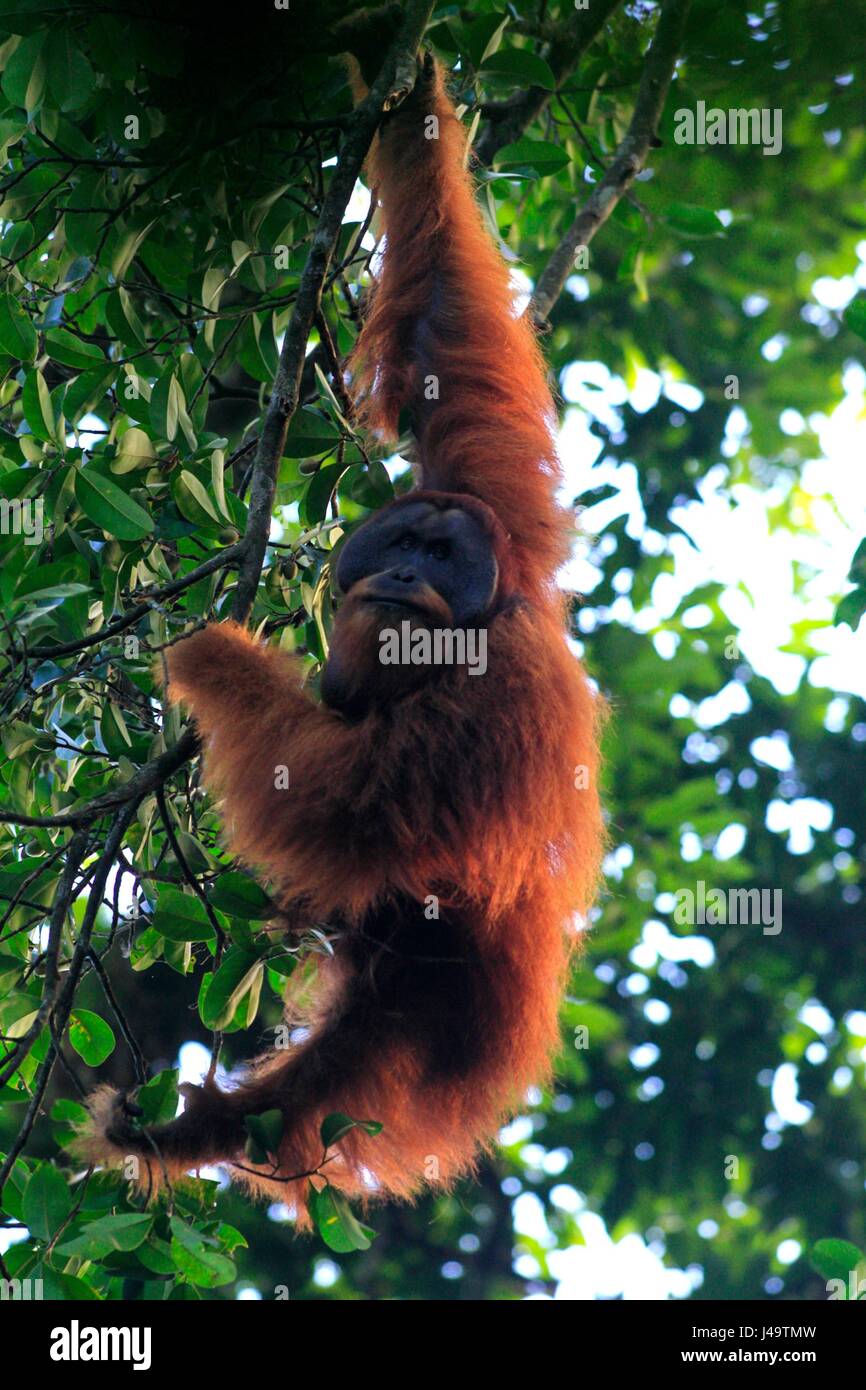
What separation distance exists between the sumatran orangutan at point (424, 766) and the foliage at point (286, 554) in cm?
15

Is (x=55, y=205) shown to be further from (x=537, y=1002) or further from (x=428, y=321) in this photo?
(x=537, y=1002)

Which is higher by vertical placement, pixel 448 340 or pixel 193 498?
pixel 448 340

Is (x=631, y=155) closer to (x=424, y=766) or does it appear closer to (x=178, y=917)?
(x=424, y=766)

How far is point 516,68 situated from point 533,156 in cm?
38

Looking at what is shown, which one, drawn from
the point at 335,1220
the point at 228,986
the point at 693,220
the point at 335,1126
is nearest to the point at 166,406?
the point at 228,986

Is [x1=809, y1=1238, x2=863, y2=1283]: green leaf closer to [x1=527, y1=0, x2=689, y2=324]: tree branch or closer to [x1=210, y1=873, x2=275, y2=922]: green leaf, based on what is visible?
[x1=210, y1=873, x2=275, y2=922]: green leaf

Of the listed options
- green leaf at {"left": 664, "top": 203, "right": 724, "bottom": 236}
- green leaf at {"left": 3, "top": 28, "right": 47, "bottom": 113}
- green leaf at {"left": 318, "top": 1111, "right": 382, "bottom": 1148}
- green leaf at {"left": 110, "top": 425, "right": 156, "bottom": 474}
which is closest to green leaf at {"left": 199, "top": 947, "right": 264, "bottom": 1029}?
green leaf at {"left": 318, "top": 1111, "right": 382, "bottom": 1148}

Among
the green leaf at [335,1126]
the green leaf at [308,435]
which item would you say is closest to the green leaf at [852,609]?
the green leaf at [308,435]

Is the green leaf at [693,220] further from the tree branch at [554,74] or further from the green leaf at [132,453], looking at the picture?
the green leaf at [132,453]

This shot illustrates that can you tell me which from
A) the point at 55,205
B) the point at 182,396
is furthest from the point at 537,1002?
the point at 55,205

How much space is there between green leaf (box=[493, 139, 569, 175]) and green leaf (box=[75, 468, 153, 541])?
1.72 metres

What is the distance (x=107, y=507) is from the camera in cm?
306

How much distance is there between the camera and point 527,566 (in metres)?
3.54

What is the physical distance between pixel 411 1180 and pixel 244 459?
2.04 meters
